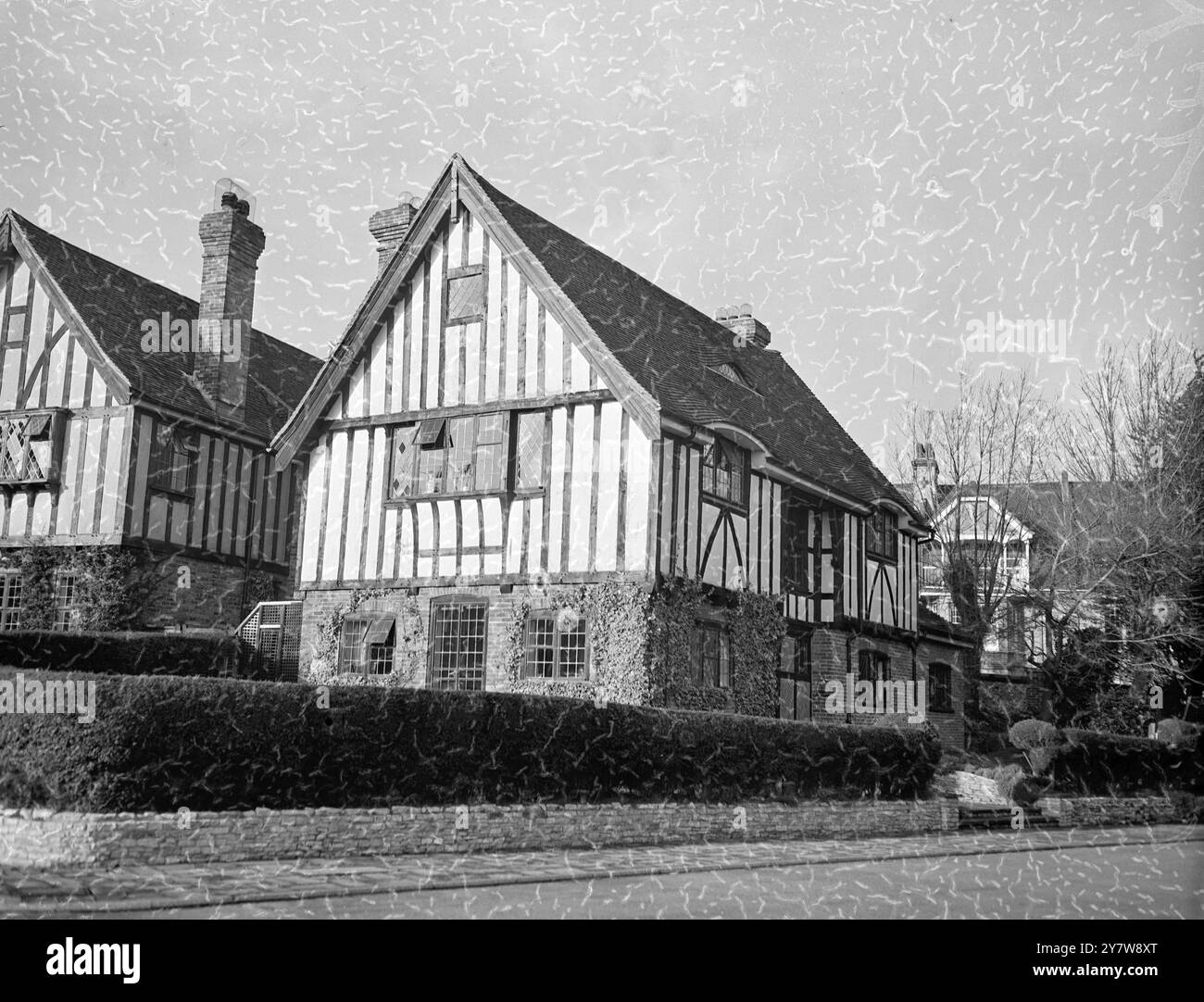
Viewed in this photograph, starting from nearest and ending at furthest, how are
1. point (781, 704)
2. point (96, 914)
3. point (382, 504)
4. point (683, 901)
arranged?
point (96, 914)
point (683, 901)
point (382, 504)
point (781, 704)

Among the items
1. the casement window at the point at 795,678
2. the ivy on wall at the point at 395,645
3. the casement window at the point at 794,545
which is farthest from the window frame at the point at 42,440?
the casement window at the point at 795,678

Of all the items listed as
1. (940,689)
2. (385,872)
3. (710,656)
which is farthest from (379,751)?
(940,689)

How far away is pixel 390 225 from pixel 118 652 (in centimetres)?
957

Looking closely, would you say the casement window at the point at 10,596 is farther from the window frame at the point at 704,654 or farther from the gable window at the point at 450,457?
the window frame at the point at 704,654

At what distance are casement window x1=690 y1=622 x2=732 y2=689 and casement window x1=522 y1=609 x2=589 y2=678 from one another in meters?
1.74

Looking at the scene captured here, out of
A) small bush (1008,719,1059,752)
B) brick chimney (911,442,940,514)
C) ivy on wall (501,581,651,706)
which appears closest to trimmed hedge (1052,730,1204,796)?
small bush (1008,719,1059,752)

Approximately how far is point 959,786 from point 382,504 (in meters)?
11.1

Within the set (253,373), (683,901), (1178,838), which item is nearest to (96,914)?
(683,901)

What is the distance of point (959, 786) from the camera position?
878 inches

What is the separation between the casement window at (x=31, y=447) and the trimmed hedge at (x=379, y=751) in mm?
13121

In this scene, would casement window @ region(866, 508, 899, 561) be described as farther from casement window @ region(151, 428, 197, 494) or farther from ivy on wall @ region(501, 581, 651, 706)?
casement window @ region(151, 428, 197, 494)

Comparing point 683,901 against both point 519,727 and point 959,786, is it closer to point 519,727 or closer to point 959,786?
point 519,727

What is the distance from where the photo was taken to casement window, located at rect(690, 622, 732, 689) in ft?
65.3

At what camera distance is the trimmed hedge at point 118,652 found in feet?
59.0
